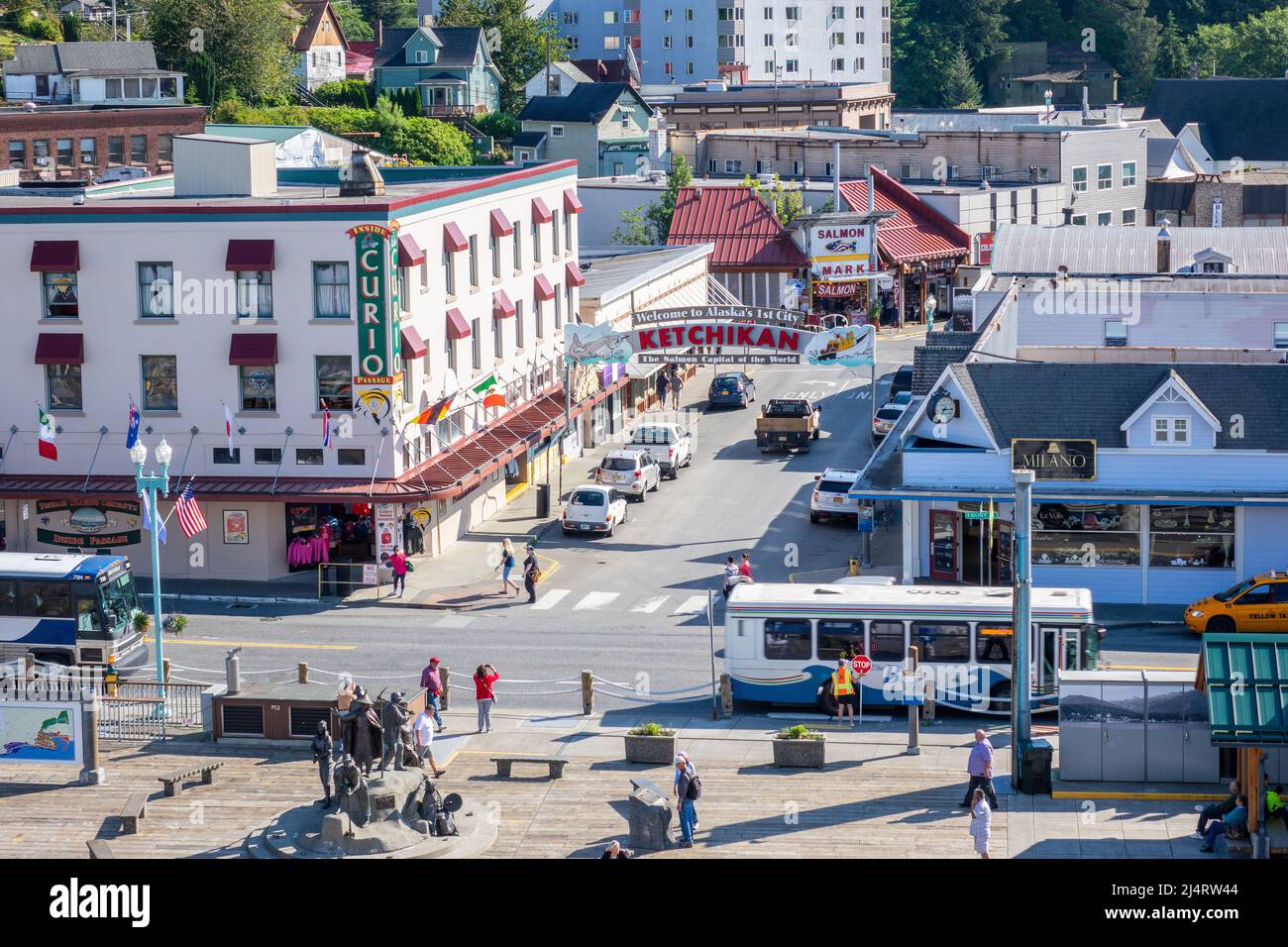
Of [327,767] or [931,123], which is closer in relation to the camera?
[327,767]

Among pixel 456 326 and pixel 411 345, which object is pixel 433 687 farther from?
pixel 456 326

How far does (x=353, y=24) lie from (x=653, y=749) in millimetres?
165063

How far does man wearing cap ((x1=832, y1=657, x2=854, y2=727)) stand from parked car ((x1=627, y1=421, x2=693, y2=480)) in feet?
84.8

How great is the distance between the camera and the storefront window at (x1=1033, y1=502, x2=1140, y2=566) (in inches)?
2030

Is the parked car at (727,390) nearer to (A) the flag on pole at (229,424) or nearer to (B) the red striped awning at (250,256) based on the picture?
(A) the flag on pole at (229,424)

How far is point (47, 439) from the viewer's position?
2124 inches

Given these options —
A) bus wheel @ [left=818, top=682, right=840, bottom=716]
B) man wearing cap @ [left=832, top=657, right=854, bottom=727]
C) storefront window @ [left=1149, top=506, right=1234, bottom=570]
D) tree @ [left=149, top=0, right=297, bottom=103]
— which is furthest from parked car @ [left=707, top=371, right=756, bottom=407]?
tree @ [left=149, top=0, right=297, bottom=103]

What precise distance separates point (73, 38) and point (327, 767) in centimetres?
11095

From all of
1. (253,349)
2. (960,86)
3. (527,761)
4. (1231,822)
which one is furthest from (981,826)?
(960,86)

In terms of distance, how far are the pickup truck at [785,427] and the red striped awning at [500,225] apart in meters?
12.9

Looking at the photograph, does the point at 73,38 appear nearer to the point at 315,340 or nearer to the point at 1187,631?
the point at 315,340

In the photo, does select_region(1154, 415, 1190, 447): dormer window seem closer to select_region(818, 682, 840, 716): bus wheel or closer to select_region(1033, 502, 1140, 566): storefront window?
select_region(1033, 502, 1140, 566): storefront window
